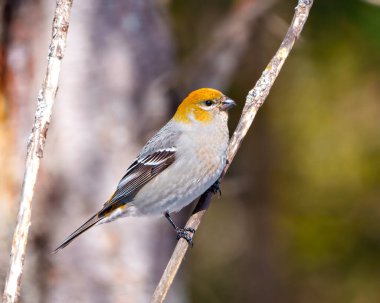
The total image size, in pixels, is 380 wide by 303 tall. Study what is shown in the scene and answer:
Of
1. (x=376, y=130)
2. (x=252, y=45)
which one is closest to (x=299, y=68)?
(x=252, y=45)

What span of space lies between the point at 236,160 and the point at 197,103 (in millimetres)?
4841

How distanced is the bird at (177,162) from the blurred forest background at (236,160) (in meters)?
1.04

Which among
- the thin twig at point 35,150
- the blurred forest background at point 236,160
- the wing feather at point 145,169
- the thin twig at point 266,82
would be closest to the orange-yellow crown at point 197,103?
the wing feather at point 145,169

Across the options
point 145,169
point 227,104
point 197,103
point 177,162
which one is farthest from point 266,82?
point 145,169

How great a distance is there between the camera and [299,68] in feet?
28.9

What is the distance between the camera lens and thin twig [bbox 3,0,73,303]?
2709 mm

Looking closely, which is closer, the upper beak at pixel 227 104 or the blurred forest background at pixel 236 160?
the upper beak at pixel 227 104

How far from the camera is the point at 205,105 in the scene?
446 centimetres

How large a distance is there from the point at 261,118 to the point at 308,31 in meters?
1.84

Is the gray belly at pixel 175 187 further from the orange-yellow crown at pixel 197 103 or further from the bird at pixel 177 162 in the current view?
the orange-yellow crown at pixel 197 103

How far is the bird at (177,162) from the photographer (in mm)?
4316

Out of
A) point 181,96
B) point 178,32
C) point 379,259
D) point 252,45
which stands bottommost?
point 379,259

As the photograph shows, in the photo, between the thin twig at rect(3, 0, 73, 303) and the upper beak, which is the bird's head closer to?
the upper beak

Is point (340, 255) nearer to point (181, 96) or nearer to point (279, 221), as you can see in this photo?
point (279, 221)
